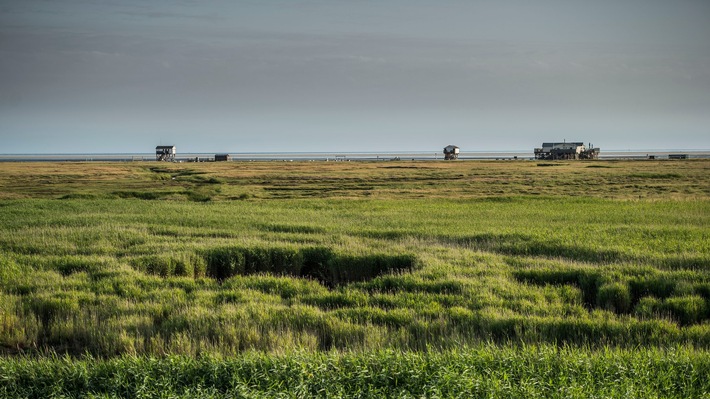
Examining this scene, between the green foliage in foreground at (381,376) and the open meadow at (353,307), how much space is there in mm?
36

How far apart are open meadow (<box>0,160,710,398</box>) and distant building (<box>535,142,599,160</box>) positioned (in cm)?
14191

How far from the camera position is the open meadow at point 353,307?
9.18 metres

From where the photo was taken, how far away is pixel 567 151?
165 metres

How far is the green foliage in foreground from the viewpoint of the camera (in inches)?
336

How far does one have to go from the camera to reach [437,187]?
211ft

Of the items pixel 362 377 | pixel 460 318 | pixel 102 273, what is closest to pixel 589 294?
pixel 460 318

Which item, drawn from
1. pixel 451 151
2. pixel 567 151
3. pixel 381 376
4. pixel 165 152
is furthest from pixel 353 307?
pixel 165 152

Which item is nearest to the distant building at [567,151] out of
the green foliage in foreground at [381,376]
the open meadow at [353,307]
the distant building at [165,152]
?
the distant building at [165,152]

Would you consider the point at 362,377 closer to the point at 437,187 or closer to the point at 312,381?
the point at 312,381

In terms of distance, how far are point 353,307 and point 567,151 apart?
163873mm

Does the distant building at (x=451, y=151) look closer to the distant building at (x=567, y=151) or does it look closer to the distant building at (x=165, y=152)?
the distant building at (x=567, y=151)

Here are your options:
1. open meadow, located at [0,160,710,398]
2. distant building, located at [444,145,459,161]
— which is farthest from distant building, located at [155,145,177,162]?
open meadow, located at [0,160,710,398]

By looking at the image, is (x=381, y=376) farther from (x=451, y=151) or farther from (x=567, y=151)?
(x=451, y=151)

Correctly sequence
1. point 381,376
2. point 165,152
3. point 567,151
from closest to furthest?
1. point 381,376
2. point 567,151
3. point 165,152
